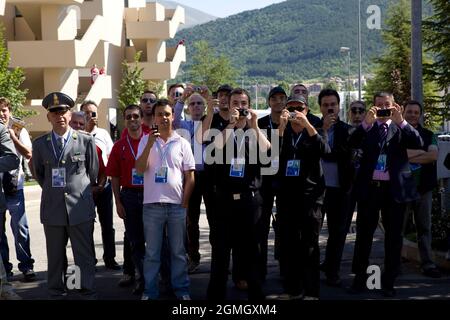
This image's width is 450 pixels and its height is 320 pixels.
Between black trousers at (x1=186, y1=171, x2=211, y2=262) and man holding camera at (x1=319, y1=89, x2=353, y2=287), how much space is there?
142 centimetres

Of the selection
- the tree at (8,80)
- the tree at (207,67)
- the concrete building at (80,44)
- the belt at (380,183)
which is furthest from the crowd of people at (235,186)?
the tree at (207,67)

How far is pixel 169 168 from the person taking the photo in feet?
23.4

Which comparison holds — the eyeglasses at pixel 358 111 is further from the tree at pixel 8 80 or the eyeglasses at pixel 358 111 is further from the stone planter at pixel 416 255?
the tree at pixel 8 80

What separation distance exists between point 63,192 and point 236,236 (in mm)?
1795

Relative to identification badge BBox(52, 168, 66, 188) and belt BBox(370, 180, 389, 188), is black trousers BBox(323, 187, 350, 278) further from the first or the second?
identification badge BBox(52, 168, 66, 188)

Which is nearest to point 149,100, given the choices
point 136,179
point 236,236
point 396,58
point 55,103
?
point 136,179

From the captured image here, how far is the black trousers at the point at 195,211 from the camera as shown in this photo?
8453mm

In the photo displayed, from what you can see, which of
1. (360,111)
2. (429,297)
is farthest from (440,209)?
(429,297)

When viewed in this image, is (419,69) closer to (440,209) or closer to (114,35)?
(440,209)

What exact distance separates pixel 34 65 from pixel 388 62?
66.0ft

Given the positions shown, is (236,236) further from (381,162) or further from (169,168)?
(381,162)

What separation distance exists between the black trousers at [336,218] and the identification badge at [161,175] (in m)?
2.10

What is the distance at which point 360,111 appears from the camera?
8961 millimetres

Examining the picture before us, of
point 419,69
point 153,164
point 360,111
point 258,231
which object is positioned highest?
point 419,69
